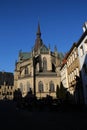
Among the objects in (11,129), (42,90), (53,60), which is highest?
(53,60)

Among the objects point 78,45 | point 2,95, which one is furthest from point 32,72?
point 2,95

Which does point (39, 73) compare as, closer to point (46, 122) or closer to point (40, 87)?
point (40, 87)

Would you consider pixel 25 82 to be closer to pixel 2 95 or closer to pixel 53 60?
pixel 53 60

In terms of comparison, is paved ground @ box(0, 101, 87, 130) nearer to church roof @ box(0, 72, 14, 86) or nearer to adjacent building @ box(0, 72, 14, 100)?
adjacent building @ box(0, 72, 14, 100)

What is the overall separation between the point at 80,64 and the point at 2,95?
81.4m

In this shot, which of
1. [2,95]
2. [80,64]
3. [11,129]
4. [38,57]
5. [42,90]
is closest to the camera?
[11,129]

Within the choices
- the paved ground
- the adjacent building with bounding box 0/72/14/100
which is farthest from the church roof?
the paved ground

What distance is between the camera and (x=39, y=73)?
64.2m

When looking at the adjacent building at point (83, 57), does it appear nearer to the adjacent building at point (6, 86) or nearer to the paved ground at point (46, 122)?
the paved ground at point (46, 122)

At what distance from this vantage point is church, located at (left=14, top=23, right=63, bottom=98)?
6241 cm

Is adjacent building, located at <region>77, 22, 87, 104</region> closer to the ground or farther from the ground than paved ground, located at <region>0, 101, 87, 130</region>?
farther from the ground

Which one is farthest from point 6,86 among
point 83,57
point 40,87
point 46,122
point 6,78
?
point 46,122

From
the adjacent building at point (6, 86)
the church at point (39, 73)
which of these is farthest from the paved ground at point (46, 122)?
the adjacent building at point (6, 86)

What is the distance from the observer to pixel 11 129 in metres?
10.7
